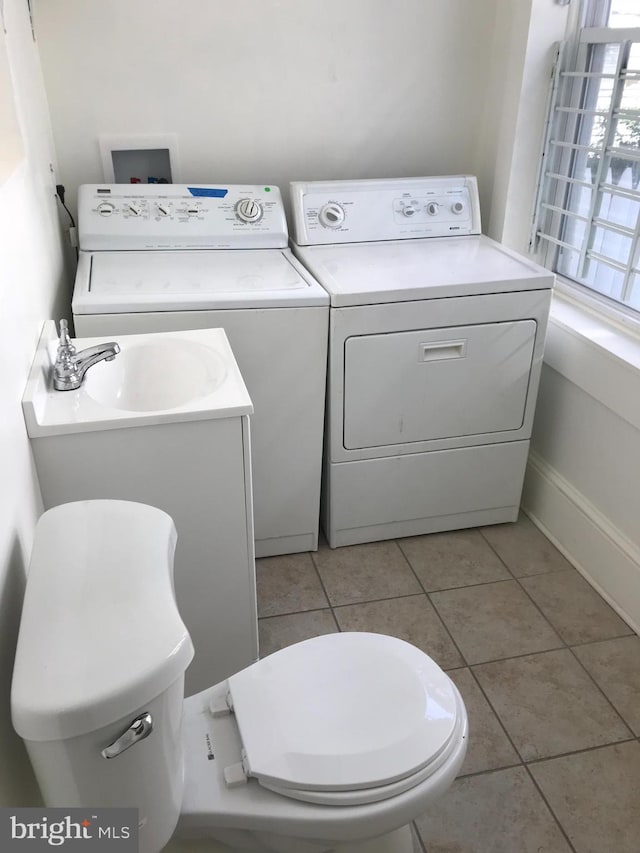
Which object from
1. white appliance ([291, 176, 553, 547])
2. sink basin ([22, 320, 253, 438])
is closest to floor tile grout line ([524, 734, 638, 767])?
white appliance ([291, 176, 553, 547])

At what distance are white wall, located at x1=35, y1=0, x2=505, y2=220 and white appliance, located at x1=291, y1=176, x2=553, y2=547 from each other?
0.23 metres

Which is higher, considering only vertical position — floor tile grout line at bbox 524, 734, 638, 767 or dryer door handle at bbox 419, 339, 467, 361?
dryer door handle at bbox 419, 339, 467, 361

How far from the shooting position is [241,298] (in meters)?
1.89

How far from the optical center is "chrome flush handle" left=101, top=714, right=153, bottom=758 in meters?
0.82

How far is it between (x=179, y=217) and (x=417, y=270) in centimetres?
78

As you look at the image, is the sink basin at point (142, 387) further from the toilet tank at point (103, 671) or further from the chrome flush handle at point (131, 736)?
the chrome flush handle at point (131, 736)

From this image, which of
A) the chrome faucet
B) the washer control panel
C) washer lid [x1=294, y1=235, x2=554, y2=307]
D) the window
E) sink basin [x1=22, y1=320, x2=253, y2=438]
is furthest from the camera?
the washer control panel

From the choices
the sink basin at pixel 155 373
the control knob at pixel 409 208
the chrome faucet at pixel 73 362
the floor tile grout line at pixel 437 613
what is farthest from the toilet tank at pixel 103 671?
the control knob at pixel 409 208

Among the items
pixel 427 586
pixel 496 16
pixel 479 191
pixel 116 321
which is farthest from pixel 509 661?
pixel 496 16

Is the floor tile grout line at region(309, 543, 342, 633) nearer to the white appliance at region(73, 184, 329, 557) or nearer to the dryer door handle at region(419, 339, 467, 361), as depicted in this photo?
the white appliance at region(73, 184, 329, 557)

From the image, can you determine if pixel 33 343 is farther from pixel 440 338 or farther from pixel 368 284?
pixel 440 338

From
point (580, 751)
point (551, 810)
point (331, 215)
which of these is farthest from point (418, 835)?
point (331, 215)

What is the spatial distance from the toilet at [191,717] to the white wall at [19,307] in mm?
113

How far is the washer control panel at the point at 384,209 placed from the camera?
235 cm
